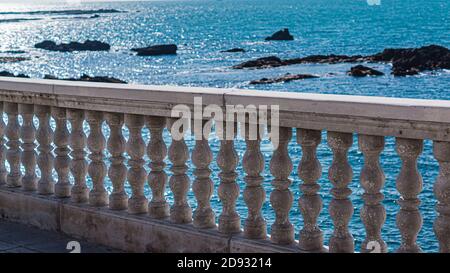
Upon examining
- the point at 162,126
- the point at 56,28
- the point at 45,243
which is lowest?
the point at 56,28

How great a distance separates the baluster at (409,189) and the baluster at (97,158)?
2.41 meters

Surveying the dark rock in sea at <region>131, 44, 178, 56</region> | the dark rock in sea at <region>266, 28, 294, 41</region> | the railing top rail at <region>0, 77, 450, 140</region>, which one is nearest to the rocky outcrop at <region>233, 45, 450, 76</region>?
the dark rock in sea at <region>131, 44, 178, 56</region>

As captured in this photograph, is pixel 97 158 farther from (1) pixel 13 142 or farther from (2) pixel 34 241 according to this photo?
(1) pixel 13 142

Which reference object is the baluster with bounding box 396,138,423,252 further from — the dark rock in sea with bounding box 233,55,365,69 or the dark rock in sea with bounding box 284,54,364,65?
the dark rock in sea with bounding box 284,54,364,65

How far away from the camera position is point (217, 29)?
12581cm

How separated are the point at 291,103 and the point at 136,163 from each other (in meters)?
1.47

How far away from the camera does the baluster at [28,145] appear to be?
6.62 meters

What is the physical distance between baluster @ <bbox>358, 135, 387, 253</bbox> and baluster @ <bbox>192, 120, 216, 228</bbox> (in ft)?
3.80

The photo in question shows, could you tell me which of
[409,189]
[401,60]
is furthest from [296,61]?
[409,189]
